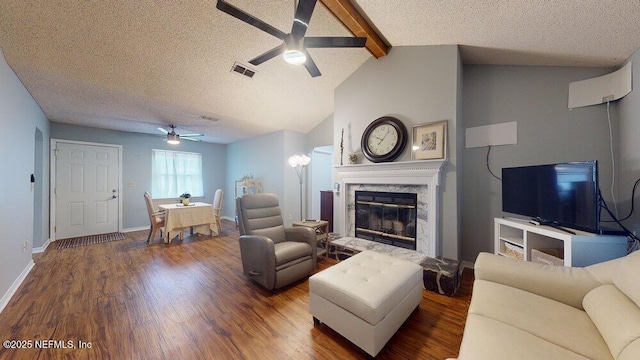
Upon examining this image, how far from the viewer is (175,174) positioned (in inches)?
233

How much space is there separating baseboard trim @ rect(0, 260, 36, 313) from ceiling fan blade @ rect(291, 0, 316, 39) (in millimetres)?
3663

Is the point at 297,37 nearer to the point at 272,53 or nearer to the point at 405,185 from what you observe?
the point at 272,53

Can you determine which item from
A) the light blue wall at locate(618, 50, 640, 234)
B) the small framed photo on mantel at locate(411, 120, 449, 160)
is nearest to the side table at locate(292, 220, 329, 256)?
the small framed photo on mantel at locate(411, 120, 449, 160)

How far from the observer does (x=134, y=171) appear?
17.3 ft

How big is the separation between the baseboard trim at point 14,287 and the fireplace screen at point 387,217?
12.9ft

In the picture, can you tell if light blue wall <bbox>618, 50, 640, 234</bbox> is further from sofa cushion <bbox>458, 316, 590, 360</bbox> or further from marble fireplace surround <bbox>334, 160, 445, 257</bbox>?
sofa cushion <bbox>458, 316, 590, 360</bbox>

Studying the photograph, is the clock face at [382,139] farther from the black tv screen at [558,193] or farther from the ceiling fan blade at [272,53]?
the ceiling fan blade at [272,53]

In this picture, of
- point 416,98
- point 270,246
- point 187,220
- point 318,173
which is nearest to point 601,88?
point 416,98

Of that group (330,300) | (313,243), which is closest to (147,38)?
(313,243)

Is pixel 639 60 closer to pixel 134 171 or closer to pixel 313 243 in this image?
pixel 313 243

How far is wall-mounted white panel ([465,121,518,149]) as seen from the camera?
107 inches

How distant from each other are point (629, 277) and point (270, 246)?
2389 millimetres

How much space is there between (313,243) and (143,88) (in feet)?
10.9

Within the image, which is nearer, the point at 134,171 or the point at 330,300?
the point at 330,300
